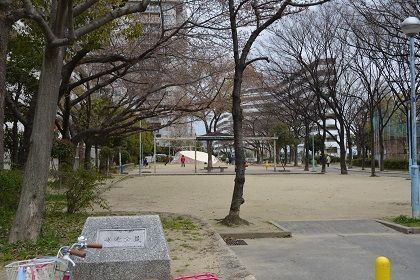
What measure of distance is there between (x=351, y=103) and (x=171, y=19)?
3443 cm

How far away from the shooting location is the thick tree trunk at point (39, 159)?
785 centimetres

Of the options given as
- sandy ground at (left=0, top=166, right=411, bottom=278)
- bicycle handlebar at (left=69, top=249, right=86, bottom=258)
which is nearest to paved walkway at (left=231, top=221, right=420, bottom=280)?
sandy ground at (left=0, top=166, right=411, bottom=278)

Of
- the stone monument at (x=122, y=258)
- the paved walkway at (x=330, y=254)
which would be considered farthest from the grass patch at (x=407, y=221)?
the stone monument at (x=122, y=258)

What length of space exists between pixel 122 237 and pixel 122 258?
0.71ft

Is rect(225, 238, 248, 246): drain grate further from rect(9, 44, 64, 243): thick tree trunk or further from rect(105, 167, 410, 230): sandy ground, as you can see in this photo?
rect(9, 44, 64, 243): thick tree trunk

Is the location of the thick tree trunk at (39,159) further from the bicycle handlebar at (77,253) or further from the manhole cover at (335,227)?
the manhole cover at (335,227)

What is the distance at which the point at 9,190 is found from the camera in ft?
33.3

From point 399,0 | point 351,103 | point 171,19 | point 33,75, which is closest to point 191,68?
point 171,19

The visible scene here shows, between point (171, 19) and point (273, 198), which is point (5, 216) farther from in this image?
point (273, 198)

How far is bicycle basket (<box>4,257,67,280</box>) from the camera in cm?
320

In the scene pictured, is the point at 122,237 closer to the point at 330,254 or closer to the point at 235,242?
the point at 330,254

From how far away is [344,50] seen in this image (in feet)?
112

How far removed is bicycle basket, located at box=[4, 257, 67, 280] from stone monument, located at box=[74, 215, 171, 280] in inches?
62.5

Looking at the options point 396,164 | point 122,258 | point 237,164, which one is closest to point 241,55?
point 237,164
